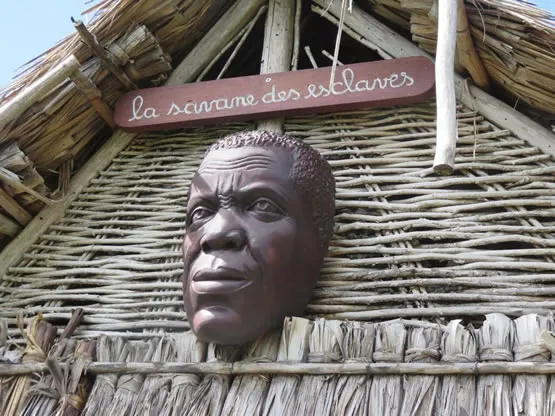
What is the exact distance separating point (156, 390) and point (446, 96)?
2.85 ft

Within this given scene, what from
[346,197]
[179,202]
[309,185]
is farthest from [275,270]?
[179,202]

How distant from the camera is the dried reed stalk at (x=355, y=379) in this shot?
173cm

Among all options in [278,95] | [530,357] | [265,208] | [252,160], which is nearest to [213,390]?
[265,208]

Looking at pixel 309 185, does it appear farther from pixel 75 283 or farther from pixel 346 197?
pixel 75 283

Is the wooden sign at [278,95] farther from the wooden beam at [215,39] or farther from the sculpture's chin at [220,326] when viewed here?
the sculpture's chin at [220,326]

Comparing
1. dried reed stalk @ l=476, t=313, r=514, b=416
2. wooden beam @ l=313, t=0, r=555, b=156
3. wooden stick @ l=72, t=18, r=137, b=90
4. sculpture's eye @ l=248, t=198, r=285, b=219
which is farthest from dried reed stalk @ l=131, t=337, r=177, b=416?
wooden beam @ l=313, t=0, r=555, b=156

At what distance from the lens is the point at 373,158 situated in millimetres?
2273

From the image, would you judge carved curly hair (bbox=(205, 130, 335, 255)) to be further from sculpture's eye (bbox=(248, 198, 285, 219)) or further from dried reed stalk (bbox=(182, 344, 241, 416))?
dried reed stalk (bbox=(182, 344, 241, 416))

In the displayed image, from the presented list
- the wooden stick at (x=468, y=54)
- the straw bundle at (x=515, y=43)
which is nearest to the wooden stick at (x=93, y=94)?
the straw bundle at (x=515, y=43)

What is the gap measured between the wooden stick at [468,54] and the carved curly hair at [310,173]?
1.48 feet

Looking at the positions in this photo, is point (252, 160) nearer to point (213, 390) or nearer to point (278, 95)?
point (278, 95)

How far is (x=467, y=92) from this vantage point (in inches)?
90.4

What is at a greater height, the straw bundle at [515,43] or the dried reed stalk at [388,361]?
the straw bundle at [515,43]

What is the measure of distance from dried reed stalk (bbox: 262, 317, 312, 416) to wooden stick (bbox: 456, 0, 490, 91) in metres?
0.82
